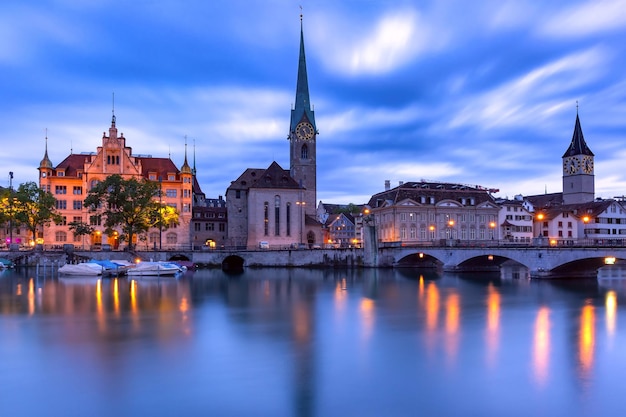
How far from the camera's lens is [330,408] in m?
14.2

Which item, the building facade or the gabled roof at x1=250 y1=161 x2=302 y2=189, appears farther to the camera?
the building facade

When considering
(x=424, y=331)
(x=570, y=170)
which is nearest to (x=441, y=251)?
(x=424, y=331)

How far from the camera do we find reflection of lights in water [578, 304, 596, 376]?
19234 millimetres

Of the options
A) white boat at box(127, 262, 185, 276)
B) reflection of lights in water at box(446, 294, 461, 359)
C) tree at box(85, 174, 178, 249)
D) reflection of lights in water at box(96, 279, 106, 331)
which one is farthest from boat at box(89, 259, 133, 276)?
reflection of lights in water at box(446, 294, 461, 359)

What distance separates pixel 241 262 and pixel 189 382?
2552 inches

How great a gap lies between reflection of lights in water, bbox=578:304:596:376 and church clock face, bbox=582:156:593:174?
307 feet

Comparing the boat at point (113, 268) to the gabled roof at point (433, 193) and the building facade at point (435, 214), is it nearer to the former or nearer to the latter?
the building facade at point (435, 214)

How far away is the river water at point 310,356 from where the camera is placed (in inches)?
575

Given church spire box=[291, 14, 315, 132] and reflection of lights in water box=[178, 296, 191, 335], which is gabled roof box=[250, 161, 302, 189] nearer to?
church spire box=[291, 14, 315, 132]

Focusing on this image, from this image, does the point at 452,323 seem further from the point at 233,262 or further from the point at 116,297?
the point at 233,262

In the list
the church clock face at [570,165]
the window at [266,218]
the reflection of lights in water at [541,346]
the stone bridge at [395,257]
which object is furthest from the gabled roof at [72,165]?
the church clock face at [570,165]

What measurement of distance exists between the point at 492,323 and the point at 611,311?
922cm

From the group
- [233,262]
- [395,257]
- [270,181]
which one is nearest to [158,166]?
[270,181]

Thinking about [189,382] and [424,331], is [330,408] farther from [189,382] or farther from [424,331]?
[424,331]
